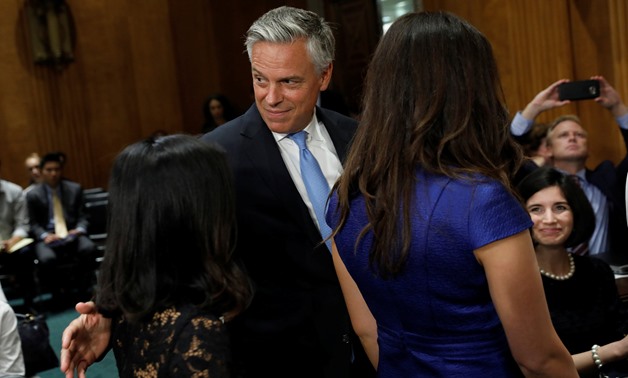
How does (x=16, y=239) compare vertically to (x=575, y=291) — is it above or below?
below

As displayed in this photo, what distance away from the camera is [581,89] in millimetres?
4980

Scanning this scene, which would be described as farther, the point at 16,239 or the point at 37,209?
the point at 37,209

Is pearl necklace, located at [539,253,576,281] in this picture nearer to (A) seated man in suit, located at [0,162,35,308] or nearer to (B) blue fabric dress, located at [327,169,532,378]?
(B) blue fabric dress, located at [327,169,532,378]

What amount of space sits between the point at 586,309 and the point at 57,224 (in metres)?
6.47

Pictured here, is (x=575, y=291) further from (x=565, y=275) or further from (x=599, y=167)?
(x=599, y=167)

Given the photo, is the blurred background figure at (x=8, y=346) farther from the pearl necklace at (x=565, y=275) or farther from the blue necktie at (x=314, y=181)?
the pearl necklace at (x=565, y=275)

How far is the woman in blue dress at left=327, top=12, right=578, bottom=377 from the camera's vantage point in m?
1.67

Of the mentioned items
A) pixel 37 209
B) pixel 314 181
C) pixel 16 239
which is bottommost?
pixel 16 239

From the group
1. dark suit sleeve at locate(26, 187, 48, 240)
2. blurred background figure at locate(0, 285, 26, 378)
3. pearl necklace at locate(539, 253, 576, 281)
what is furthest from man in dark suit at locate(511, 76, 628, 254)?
dark suit sleeve at locate(26, 187, 48, 240)

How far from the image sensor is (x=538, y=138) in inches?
220

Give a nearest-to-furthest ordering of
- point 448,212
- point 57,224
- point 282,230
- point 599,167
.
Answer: point 448,212
point 282,230
point 599,167
point 57,224

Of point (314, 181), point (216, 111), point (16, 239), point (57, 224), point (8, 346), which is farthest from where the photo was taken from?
point (216, 111)

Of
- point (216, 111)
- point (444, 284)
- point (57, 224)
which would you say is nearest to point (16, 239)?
point (57, 224)

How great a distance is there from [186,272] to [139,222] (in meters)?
0.14
